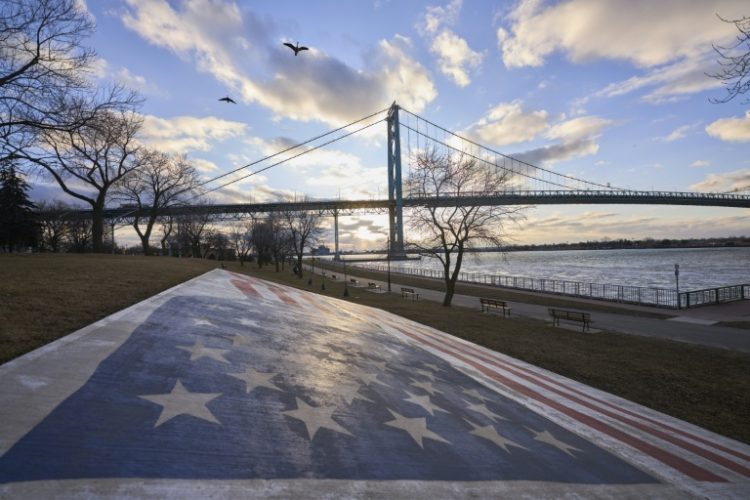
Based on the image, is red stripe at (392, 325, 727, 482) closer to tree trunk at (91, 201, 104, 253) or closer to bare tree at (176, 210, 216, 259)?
tree trunk at (91, 201, 104, 253)

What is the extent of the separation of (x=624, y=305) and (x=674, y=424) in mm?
25687

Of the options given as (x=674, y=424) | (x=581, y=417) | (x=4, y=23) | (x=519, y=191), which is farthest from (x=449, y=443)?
(x=519, y=191)

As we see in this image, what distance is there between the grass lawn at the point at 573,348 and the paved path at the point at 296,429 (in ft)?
2.91

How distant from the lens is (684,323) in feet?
69.3

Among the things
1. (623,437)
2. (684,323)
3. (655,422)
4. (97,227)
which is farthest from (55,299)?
(97,227)

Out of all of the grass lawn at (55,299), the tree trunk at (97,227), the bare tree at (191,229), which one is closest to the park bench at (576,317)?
the grass lawn at (55,299)

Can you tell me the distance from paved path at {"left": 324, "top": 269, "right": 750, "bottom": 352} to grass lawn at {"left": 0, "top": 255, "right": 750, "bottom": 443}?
9.22 feet

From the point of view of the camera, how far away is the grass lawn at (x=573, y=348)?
7001 millimetres

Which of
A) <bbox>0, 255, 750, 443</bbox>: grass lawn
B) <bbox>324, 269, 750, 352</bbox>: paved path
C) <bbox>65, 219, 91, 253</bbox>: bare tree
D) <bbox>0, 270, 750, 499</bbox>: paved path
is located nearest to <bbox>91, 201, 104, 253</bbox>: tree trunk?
<bbox>0, 255, 750, 443</bbox>: grass lawn

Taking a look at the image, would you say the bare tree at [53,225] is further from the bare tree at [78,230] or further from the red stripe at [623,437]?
the red stripe at [623,437]

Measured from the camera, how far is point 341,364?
7031mm

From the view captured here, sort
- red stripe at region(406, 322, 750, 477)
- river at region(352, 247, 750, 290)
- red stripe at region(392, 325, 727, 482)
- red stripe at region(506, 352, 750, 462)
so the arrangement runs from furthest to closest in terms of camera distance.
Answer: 1. river at region(352, 247, 750, 290)
2. red stripe at region(506, 352, 750, 462)
3. red stripe at region(406, 322, 750, 477)
4. red stripe at region(392, 325, 727, 482)

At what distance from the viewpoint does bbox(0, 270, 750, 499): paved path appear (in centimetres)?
326

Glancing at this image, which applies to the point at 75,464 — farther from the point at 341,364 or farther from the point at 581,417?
the point at 581,417
